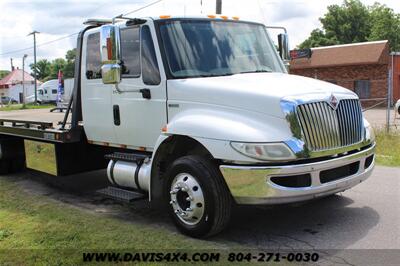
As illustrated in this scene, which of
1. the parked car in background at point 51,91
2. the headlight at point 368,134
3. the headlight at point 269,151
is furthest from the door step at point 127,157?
the headlight at point 368,134

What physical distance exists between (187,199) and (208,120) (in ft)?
2.83

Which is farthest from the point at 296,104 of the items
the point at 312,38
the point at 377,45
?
the point at 312,38

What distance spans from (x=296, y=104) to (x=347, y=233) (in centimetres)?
154

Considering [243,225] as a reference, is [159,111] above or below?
above

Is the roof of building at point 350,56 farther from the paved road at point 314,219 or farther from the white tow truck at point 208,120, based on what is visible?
the white tow truck at point 208,120

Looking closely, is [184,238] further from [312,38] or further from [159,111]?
[312,38]

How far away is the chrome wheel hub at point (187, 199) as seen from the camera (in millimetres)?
5102

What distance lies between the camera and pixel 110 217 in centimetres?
627

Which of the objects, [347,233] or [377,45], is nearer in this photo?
[347,233]

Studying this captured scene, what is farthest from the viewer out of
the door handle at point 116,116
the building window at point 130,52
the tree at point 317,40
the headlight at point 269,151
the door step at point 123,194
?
the tree at point 317,40

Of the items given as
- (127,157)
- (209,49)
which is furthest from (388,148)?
(127,157)

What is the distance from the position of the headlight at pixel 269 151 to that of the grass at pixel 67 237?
1.06 m

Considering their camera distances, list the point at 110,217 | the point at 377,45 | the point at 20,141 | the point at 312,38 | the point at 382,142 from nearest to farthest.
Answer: the point at 110,217 → the point at 20,141 → the point at 382,142 → the point at 377,45 → the point at 312,38

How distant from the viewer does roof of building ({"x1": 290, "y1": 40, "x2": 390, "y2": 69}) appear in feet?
114
